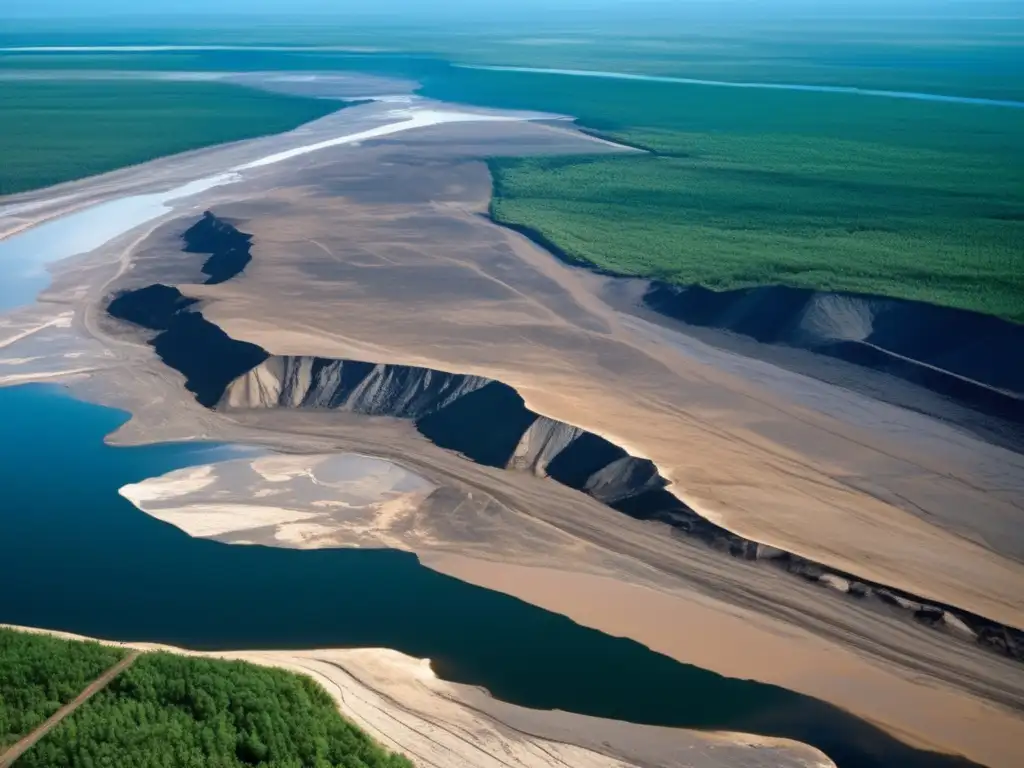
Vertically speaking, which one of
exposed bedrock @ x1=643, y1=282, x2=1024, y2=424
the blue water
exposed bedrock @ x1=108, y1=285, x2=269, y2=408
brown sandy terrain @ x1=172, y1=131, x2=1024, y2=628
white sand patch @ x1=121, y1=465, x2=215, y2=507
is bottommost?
white sand patch @ x1=121, y1=465, x2=215, y2=507

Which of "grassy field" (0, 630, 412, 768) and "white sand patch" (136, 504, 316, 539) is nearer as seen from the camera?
"grassy field" (0, 630, 412, 768)

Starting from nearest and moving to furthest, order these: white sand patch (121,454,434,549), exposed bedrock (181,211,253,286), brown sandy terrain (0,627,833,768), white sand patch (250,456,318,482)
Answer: brown sandy terrain (0,627,833,768) < white sand patch (121,454,434,549) < white sand patch (250,456,318,482) < exposed bedrock (181,211,253,286)

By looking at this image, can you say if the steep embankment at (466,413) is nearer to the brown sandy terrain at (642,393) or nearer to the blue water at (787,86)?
the brown sandy terrain at (642,393)

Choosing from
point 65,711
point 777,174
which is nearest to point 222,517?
point 65,711

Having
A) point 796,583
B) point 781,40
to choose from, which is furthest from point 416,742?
point 781,40

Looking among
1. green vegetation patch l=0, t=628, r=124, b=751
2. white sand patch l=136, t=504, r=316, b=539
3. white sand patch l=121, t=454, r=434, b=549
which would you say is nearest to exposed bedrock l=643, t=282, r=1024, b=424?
white sand patch l=121, t=454, r=434, b=549

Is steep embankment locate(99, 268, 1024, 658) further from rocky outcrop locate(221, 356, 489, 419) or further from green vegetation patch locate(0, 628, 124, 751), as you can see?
green vegetation patch locate(0, 628, 124, 751)

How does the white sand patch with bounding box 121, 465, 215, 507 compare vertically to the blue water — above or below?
below
